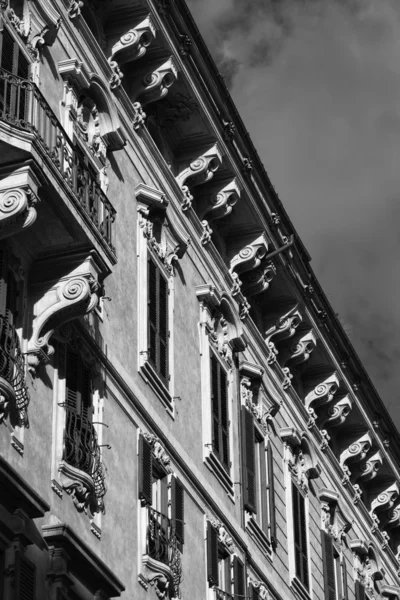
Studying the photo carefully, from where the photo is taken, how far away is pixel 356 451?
34.0 metres

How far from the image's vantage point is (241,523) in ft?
82.1

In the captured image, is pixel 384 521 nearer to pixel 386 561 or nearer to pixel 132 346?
pixel 386 561

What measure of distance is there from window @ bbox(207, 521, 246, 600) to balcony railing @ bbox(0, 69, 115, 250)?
598 cm

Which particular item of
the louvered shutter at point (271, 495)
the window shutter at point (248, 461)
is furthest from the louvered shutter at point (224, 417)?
the louvered shutter at point (271, 495)

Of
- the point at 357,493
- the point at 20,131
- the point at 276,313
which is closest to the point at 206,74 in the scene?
the point at 276,313

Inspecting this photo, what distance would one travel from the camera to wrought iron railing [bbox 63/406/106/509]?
18062 millimetres

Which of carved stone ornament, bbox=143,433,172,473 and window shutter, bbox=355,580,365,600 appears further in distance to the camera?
window shutter, bbox=355,580,365,600

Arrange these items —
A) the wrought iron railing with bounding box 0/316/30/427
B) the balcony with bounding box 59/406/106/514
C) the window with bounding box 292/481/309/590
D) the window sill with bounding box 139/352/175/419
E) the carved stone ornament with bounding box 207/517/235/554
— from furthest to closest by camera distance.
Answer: the window with bounding box 292/481/309/590
the carved stone ornament with bounding box 207/517/235/554
the window sill with bounding box 139/352/175/419
the balcony with bounding box 59/406/106/514
the wrought iron railing with bounding box 0/316/30/427

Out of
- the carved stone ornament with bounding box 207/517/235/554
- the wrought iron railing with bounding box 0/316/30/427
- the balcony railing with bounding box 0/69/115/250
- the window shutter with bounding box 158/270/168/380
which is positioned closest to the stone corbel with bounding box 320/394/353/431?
the carved stone ornament with bounding box 207/517/235/554

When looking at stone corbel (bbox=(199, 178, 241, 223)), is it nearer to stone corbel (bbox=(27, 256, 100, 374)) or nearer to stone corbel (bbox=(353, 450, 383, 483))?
stone corbel (bbox=(27, 256, 100, 374))

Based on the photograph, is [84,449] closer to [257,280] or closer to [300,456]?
[257,280]

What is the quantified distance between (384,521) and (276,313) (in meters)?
8.79

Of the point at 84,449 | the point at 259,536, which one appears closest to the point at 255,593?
the point at 259,536

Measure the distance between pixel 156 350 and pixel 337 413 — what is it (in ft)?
37.0
